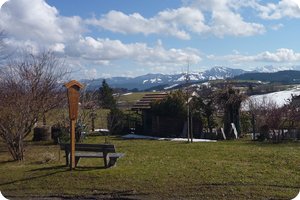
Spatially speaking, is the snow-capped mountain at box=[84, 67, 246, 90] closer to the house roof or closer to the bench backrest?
the house roof

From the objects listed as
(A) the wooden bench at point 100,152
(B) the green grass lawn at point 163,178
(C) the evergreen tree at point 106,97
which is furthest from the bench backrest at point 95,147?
(C) the evergreen tree at point 106,97

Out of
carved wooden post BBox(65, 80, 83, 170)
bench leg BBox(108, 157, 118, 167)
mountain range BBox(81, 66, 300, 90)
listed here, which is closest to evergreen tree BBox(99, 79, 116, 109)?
mountain range BBox(81, 66, 300, 90)

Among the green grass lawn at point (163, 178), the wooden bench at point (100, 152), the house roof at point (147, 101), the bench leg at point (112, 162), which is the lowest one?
the green grass lawn at point (163, 178)

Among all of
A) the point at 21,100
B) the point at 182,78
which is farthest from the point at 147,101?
the point at 21,100

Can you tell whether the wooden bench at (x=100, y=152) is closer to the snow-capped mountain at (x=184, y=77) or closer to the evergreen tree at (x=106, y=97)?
the snow-capped mountain at (x=184, y=77)

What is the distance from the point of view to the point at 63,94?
23.2 meters

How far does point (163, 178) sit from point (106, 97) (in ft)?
77.1

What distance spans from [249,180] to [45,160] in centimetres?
625

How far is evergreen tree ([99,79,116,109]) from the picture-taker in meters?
31.5

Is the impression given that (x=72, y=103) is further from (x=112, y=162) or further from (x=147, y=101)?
(x=147, y=101)

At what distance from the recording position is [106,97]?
32.5 m

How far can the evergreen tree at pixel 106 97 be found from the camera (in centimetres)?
3151

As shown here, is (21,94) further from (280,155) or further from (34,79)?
(280,155)

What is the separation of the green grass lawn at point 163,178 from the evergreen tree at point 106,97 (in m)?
18.5
